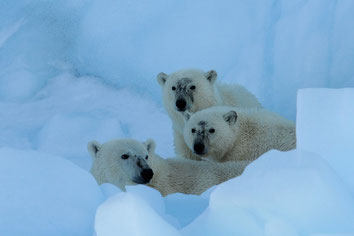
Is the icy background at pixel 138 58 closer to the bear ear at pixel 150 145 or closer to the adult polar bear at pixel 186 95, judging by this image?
the bear ear at pixel 150 145

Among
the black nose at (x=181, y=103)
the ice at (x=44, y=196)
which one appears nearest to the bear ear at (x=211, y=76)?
the black nose at (x=181, y=103)

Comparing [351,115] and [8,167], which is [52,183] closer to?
[8,167]

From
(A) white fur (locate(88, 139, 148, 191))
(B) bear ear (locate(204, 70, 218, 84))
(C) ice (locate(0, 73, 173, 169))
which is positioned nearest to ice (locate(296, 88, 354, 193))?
(A) white fur (locate(88, 139, 148, 191))

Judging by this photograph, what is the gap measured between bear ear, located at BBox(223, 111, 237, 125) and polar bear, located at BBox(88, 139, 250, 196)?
1.60 ft

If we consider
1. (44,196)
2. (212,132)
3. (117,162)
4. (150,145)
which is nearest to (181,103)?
(212,132)

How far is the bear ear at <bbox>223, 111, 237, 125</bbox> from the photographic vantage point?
4004mm

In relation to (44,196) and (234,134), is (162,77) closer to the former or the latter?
(234,134)

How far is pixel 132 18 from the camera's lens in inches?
227

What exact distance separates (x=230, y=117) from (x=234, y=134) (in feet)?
0.43

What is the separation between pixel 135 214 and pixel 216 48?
3.96 m

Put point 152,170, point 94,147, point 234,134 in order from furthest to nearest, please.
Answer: point 234,134, point 94,147, point 152,170

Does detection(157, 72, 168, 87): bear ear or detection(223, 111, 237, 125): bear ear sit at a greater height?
detection(157, 72, 168, 87): bear ear

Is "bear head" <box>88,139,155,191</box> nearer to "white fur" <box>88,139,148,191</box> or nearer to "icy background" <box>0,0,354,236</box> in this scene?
"white fur" <box>88,139,148,191</box>

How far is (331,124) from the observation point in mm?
2104
